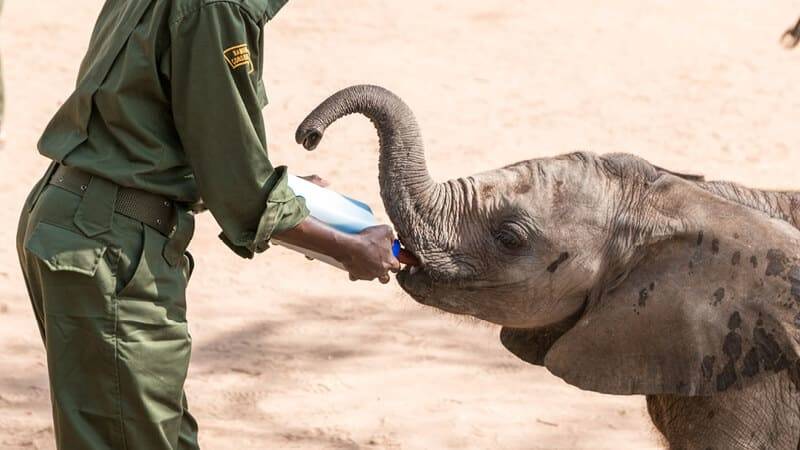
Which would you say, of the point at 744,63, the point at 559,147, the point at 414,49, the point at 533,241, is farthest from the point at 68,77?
the point at 533,241

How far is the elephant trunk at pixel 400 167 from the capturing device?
15.2 ft

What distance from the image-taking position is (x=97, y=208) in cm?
400

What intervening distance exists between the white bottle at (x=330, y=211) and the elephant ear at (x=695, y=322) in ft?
2.38

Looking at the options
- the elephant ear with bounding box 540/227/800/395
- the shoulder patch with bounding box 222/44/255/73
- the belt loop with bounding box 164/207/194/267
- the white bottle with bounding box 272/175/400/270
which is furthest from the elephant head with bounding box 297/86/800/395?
the shoulder patch with bounding box 222/44/255/73

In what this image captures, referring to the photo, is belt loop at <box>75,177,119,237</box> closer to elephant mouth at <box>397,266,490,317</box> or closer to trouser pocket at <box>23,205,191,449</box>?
trouser pocket at <box>23,205,191,449</box>

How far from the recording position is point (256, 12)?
3.90 meters

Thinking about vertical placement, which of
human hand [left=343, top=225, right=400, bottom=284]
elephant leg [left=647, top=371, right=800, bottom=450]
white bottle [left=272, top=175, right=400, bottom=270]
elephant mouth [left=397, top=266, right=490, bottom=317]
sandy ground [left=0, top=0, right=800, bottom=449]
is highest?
white bottle [left=272, top=175, right=400, bottom=270]

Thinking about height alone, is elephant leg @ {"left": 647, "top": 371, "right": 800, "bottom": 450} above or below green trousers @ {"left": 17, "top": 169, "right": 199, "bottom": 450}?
below

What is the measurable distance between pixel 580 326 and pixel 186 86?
148 cm

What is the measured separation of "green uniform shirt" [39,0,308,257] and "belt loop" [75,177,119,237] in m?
0.05

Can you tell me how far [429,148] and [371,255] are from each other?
6.59 meters

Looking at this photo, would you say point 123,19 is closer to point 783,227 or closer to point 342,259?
point 342,259

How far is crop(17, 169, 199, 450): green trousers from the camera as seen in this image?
400 centimetres

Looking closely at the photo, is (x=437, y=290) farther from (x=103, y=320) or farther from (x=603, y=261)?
(x=103, y=320)
